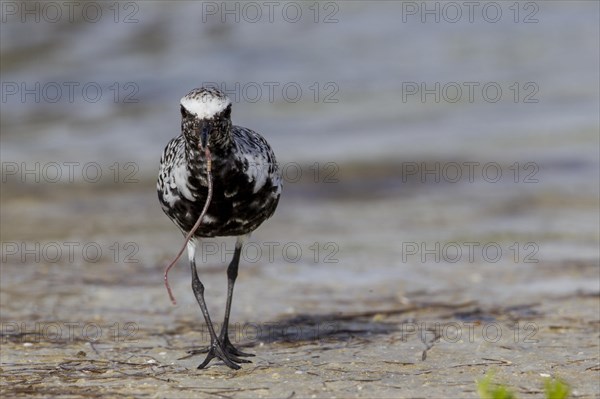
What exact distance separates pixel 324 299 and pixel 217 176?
274cm

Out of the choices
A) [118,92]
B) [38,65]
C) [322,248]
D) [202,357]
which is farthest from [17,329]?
[38,65]

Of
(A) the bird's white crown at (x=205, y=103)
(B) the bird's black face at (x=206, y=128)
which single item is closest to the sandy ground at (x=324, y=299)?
(B) the bird's black face at (x=206, y=128)

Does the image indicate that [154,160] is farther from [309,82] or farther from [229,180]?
[229,180]

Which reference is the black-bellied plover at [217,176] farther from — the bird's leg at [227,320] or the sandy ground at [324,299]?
the sandy ground at [324,299]

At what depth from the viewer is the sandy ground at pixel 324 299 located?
6.10m

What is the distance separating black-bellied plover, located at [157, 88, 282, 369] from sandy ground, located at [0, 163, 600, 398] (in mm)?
645

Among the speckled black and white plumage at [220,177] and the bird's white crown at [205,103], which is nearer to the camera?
the bird's white crown at [205,103]

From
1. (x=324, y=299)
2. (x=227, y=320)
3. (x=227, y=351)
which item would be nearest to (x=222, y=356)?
(x=227, y=351)

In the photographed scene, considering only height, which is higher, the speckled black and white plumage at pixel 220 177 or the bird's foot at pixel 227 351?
the speckled black and white plumage at pixel 220 177

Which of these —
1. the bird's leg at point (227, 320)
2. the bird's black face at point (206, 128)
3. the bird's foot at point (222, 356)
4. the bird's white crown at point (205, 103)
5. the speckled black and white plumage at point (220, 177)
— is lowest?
the bird's foot at point (222, 356)

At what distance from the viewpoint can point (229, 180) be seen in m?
6.43

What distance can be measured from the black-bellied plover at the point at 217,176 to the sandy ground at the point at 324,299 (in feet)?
2.12

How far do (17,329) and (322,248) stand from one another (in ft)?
13.9

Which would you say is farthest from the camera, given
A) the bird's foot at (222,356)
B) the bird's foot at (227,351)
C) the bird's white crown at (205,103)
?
the bird's foot at (227,351)
